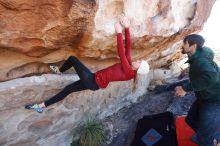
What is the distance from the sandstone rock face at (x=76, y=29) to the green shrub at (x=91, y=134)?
4.10ft

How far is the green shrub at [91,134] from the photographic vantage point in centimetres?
747

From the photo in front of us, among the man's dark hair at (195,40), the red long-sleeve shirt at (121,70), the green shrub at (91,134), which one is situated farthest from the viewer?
the green shrub at (91,134)

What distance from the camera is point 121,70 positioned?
5.69 metres

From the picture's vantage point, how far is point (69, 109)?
717 centimetres

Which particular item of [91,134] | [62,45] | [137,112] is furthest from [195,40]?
[137,112]

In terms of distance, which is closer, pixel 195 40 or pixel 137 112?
pixel 195 40

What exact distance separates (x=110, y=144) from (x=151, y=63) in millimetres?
2535

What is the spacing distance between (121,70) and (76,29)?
96 cm

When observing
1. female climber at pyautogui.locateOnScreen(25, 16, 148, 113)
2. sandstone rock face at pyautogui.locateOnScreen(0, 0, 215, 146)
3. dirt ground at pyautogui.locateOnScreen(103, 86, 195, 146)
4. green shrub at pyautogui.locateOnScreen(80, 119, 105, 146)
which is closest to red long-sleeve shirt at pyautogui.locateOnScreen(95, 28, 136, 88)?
female climber at pyautogui.locateOnScreen(25, 16, 148, 113)

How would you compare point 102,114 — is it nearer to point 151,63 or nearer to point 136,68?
point 151,63

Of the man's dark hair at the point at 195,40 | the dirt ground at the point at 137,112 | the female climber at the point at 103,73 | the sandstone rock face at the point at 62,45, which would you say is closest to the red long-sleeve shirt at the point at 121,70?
the female climber at the point at 103,73

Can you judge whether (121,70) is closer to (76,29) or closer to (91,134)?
(76,29)

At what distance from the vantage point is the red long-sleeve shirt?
18.0 ft

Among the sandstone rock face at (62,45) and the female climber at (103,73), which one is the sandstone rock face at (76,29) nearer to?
the sandstone rock face at (62,45)
